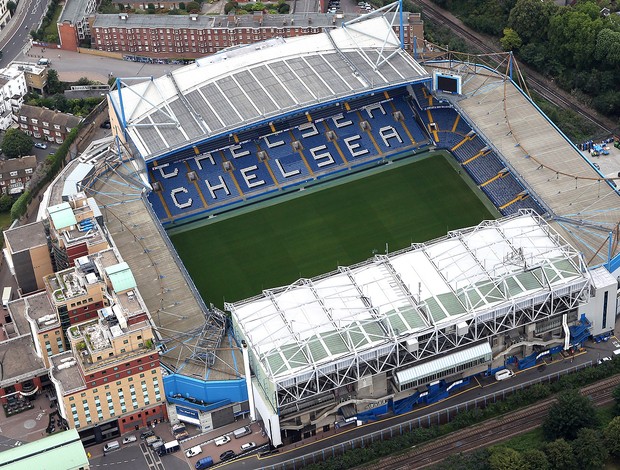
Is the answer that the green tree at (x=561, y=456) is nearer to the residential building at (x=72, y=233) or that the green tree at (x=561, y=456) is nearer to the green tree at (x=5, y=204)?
the residential building at (x=72, y=233)

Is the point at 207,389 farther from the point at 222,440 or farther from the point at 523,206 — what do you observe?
the point at 523,206

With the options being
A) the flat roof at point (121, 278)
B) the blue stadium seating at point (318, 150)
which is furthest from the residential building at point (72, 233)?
the blue stadium seating at point (318, 150)

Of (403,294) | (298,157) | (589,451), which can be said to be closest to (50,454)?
(403,294)

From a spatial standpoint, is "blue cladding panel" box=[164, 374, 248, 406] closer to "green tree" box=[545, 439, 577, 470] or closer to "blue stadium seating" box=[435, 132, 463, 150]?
"green tree" box=[545, 439, 577, 470]

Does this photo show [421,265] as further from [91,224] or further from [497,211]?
[91,224]

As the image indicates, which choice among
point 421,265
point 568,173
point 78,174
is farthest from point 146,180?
point 568,173
